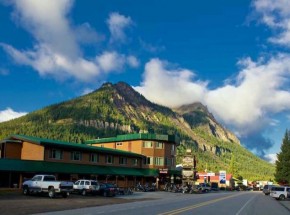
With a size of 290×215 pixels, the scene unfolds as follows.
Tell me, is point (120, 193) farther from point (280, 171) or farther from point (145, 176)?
point (280, 171)

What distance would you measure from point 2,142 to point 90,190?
15.9 meters

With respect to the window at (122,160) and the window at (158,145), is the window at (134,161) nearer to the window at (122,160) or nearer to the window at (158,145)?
the window at (122,160)

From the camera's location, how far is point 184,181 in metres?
92.6

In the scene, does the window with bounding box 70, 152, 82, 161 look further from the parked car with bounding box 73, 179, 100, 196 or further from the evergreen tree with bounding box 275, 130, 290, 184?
the evergreen tree with bounding box 275, 130, 290, 184

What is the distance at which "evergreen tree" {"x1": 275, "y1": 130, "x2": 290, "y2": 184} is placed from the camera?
107550 millimetres

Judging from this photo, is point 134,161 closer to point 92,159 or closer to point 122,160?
point 122,160

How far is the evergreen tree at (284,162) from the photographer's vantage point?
4234 inches

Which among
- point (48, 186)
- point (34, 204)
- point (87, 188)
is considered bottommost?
point (34, 204)

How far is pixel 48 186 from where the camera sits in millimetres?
42594

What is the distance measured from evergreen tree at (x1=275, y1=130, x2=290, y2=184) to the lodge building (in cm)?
3065

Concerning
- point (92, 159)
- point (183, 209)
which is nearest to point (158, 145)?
point (92, 159)

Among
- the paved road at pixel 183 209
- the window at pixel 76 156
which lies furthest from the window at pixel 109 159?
the paved road at pixel 183 209

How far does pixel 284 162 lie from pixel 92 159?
58.6 m

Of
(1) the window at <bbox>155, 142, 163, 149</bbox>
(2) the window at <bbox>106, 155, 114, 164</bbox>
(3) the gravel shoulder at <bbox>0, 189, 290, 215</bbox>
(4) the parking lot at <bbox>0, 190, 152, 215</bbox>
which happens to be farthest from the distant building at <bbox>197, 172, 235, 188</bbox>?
(4) the parking lot at <bbox>0, 190, 152, 215</bbox>
